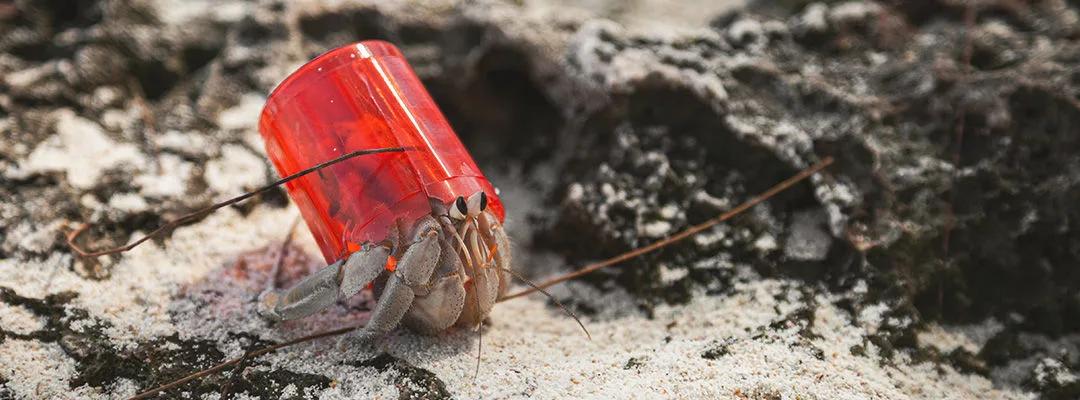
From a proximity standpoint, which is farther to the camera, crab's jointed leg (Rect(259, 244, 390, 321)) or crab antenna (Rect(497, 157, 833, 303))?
crab antenna (Rect(497, 157, 833, 303))

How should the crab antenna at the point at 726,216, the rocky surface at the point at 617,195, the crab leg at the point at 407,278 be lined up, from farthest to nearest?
the crab antenna at the point at 726,216, the rocky surface at the point at 617,195, the crab leg at the point at 407,278

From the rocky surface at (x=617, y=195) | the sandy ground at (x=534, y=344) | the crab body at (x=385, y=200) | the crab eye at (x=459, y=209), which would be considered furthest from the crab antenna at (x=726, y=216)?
the crab eye at (x=459, y=209)

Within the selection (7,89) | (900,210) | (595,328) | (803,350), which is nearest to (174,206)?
(7,89)

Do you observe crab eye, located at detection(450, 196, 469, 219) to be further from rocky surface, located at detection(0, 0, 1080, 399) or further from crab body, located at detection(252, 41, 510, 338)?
rocky surface, located at detection(0, 0, 1080, 399)

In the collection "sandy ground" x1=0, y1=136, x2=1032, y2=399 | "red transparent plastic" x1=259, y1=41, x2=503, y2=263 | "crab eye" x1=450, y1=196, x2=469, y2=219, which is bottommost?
"sandy ground" x1=0, y1=136, x2=1032, y2=399

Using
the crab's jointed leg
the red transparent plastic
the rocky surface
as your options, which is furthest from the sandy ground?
the red transparent plastic

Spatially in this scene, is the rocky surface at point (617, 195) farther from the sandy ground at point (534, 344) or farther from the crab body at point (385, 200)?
the crab body at point (385, 200)

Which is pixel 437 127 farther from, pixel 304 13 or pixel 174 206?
pixel 304 13
